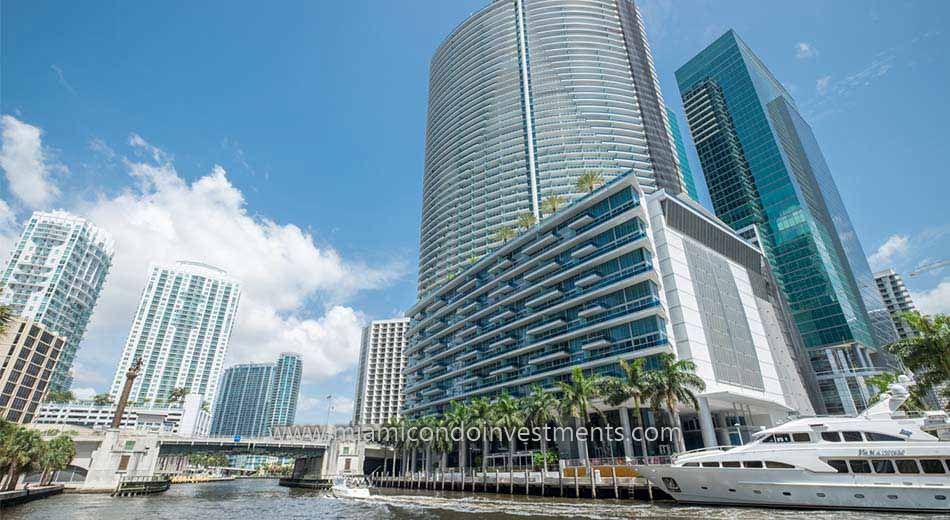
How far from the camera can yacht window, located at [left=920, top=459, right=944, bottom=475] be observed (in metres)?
28.6

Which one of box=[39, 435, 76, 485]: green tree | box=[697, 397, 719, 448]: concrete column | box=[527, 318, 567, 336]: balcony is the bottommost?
box=[39, 435, 76, 485]: green tree

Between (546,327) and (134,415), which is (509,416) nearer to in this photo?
Answer: (546,327)

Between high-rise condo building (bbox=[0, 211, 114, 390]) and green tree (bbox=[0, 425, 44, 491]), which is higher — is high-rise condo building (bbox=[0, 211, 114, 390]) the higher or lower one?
the higher one

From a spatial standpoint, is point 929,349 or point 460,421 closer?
point 929,349

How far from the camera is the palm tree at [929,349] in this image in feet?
126

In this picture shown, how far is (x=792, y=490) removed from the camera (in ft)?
105

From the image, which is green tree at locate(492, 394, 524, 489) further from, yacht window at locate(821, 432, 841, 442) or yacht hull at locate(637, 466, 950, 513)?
yacht window at locate(821, 432, 841, 442)

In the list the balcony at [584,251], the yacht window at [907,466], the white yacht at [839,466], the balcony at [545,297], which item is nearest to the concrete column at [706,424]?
the white yacht at [839,466]

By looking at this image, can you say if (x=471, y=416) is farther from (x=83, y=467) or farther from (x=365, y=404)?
(x=365, y=404)

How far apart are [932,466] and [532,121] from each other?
11933 centimetres

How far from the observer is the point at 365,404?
192 metres

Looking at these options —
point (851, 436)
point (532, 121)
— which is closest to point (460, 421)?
point (851, 436)

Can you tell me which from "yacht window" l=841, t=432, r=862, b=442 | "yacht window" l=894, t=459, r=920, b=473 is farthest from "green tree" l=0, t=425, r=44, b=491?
"yacht window" l=894, t=459, r=920, b=473

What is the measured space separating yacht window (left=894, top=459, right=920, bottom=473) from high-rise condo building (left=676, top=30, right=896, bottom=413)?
8736 centimetres
